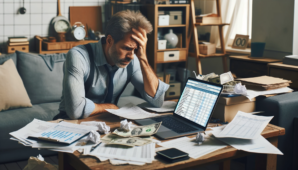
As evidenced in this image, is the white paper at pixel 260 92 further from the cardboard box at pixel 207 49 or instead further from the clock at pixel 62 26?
the clock at pixel 62 26

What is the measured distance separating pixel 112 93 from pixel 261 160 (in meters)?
0.94

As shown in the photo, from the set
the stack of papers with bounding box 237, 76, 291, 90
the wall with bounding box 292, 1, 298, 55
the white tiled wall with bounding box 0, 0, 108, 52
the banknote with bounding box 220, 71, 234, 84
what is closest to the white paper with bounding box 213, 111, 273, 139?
A: the banknote with bounding box 220, 71, 234, 84

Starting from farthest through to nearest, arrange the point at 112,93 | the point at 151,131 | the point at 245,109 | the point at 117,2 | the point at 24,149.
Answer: the point at 117,2
the point at 24,149
the point at 112,93
the point at 245,109
the point at 151,131

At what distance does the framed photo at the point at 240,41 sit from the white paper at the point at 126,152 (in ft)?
9.58

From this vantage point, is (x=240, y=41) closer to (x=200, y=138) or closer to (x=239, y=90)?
(x=239, y=90)

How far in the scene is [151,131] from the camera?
4.35ft

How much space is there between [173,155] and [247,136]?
1.12 feet

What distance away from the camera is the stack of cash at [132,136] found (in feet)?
3.99

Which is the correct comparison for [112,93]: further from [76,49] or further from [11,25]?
[11,25]

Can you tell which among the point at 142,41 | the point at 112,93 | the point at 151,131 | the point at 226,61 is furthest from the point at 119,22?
the point at 226,61

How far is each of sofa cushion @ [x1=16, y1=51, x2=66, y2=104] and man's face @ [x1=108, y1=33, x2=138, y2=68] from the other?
1305 millimetres

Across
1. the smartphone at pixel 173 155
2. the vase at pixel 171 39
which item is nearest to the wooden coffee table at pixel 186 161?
the smartphone at pixel 173 155

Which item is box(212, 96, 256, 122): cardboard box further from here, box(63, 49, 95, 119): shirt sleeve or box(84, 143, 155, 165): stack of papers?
box(63, 49, 95, 119): shirt sleeve

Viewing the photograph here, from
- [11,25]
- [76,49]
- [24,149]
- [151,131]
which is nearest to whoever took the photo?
[151,131]
